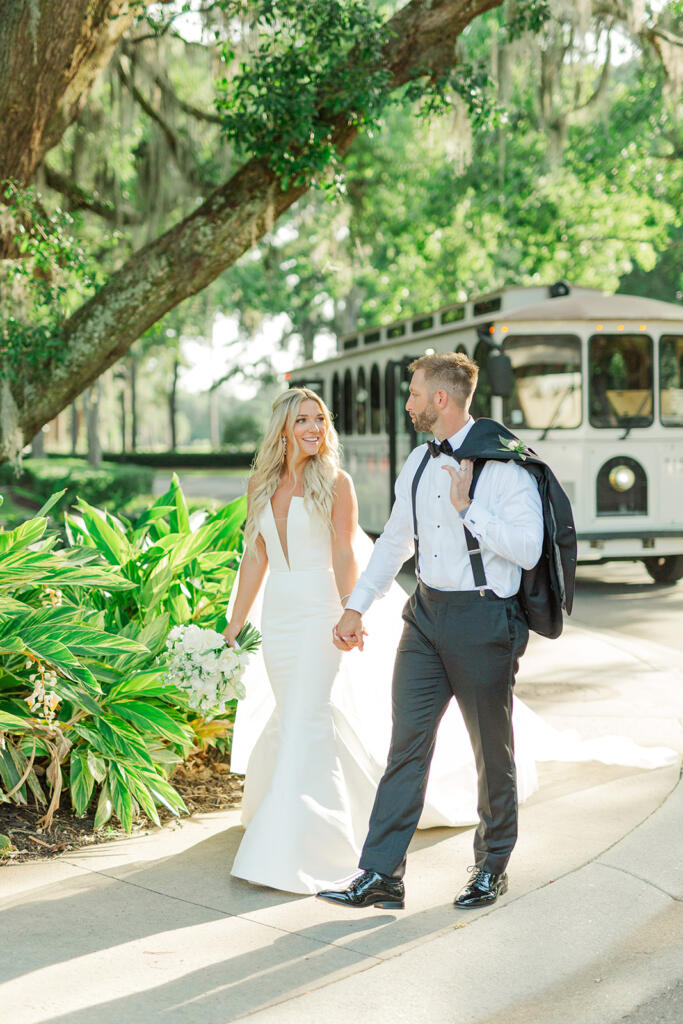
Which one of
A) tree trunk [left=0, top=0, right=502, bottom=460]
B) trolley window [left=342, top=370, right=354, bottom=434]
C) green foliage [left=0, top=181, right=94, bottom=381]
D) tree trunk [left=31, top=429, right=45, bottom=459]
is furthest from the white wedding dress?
tree trunk [left=31, top=429, right=45, bottom=459]

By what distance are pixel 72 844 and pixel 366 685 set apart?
135 centimetres

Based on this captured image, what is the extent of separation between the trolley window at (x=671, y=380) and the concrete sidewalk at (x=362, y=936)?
8178 millimetres

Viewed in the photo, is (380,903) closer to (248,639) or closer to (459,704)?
(459,704)

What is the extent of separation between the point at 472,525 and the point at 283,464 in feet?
3.28

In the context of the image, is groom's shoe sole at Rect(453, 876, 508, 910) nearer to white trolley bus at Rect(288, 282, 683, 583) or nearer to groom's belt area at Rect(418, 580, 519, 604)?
groom's belt area at Rect(418, 580, 519, 604)

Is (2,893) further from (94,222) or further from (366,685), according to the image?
(94,222)

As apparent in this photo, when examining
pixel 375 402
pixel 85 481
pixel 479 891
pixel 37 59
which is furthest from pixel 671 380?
pixel 85 481

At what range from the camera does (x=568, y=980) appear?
3.48 m

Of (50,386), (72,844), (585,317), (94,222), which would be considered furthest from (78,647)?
(94,222)

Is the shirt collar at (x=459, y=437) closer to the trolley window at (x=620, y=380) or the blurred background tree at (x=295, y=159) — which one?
the blurred background tree at (x=295, y=159)

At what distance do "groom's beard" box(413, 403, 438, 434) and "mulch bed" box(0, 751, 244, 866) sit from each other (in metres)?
2.12

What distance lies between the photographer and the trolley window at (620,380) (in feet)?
41.5

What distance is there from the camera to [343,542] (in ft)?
14.8

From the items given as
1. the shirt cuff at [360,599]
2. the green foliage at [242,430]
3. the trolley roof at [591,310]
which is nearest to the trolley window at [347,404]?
the trolley roof at [591,310]
